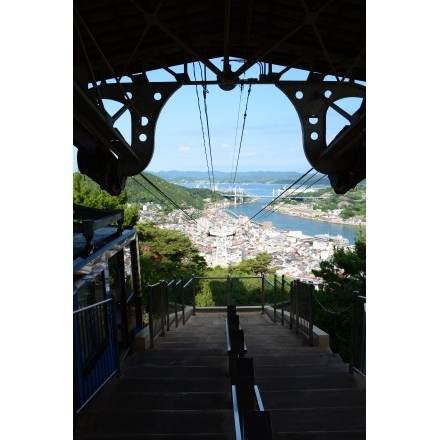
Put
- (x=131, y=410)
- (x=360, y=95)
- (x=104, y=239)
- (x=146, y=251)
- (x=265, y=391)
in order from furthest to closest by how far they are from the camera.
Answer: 1. (x=146, y=251)
2. (x=360, y=95)
3. (x=104, y=239)
4. (x=265, y=391)
5. (x=131, y=410)

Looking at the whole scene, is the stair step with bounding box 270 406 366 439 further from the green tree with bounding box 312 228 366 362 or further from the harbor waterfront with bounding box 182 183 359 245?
the harbor waterfront with bounding box 182 183 359 245

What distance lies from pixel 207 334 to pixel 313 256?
99.2 ft

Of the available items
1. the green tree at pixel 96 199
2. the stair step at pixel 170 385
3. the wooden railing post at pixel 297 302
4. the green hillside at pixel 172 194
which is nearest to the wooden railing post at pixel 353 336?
the stair step at pixel 170 385

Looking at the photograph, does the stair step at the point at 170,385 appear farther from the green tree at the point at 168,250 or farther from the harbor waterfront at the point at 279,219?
the harbor waterfront at the point at 279,219

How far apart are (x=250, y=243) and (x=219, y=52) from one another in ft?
139

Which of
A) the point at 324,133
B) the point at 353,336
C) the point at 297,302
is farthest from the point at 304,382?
the point at 324,133

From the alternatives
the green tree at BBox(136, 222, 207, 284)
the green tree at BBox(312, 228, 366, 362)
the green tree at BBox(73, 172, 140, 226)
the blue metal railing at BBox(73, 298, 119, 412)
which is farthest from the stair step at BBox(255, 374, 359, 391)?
the green tree at BBox(136, 222, 207, 284)

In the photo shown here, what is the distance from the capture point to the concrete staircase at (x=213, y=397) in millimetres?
2607

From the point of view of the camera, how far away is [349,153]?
5.88 m

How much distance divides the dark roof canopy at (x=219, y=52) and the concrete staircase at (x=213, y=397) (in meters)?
2.28

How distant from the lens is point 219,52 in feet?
20.7

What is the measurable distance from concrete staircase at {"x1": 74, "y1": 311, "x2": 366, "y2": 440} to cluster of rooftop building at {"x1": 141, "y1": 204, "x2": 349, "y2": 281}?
22366mm
